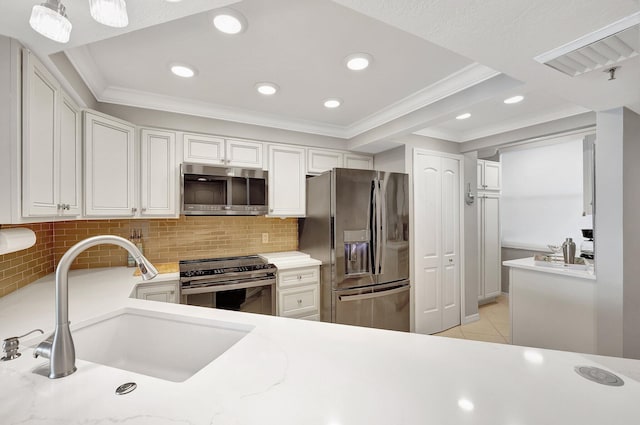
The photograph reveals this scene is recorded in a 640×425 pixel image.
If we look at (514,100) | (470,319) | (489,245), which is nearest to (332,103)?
(514,100)

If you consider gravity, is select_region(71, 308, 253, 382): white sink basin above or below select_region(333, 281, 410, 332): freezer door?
above

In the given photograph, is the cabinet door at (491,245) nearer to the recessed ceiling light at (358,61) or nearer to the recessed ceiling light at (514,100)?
the recessed ceiling light at (514,100)

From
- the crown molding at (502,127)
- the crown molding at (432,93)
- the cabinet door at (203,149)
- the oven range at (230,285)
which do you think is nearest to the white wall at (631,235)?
the crown molding at (502,127)

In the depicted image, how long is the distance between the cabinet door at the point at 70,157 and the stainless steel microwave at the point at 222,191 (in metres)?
0.70

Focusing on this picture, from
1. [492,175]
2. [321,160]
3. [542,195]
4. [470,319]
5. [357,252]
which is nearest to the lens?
[357,252]

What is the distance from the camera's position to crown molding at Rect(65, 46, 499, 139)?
1776 mm

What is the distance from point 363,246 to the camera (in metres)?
2.54

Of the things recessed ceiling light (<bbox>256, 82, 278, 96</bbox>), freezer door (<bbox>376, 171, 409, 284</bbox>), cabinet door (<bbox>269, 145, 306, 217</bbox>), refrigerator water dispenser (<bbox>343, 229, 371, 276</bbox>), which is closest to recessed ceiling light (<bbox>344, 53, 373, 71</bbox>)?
recessed ceiling light (<bbox>256, 82, 278, 96</bbox>)

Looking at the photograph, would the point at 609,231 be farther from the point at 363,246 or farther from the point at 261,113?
the point at 261,113

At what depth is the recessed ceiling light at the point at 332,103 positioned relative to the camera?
234 centimetres

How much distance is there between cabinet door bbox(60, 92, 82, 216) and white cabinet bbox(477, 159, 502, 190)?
4553 mm

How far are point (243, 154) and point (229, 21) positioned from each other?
1.39 metres

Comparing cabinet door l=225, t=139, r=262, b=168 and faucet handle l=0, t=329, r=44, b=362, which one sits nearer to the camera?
faucet handle l=0, t=329, r=44, b=362

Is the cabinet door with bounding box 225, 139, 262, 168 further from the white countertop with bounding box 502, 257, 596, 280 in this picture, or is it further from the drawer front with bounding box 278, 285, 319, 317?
the white countertop with bounding box 502, 257, 596, 280
